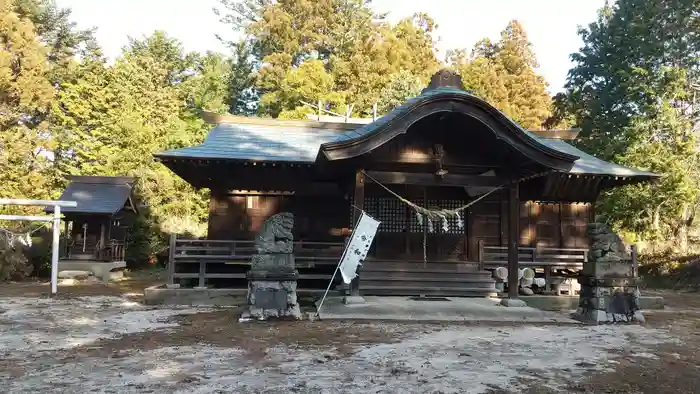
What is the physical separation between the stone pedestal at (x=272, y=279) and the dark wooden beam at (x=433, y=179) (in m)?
2.80

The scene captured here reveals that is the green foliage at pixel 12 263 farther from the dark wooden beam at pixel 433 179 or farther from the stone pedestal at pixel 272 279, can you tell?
the dark wooden beam at pixel 433 179

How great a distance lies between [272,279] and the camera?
923 cm

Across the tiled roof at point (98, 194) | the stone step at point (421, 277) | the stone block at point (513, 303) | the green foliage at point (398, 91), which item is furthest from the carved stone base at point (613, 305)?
the green foliage at point (398, 91)

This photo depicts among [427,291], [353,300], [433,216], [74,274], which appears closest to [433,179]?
[433,216]

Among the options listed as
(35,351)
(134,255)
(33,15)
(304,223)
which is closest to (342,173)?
(304,223)

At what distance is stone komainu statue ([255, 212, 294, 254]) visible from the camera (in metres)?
9.36

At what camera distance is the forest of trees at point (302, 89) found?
2270 cm

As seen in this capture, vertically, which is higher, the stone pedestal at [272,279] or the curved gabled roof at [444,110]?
the curved gabled roof at [444,110]

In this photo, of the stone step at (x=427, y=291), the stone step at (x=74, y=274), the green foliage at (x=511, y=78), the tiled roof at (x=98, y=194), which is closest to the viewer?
the stone step at (x=427, y=291)

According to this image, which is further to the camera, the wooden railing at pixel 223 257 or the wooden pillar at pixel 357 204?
the wooden railing at pixel 223 257

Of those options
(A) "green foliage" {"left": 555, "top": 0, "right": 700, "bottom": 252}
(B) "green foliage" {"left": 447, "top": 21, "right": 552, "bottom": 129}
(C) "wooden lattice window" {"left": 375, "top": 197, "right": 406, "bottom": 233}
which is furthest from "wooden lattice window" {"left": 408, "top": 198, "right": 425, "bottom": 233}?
(B) "green foliage" {"left": 447, "top": 21, "right": 552, "bottom": 129}

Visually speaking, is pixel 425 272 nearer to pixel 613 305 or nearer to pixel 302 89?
pixel 613 305

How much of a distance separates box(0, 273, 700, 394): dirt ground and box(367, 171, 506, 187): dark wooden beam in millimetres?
3326

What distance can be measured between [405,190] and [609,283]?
569cm
